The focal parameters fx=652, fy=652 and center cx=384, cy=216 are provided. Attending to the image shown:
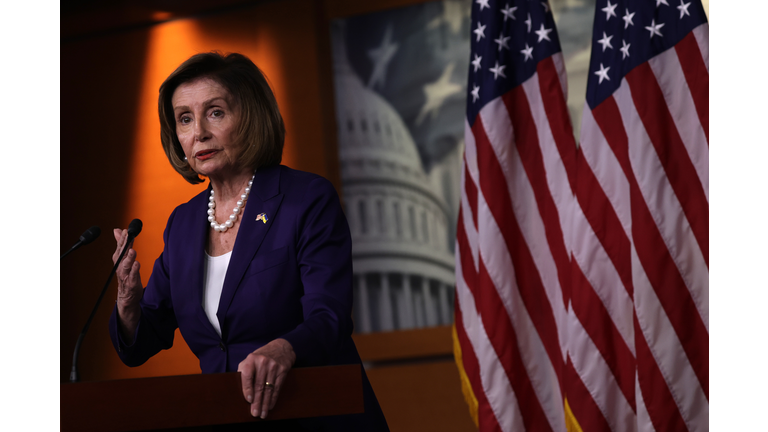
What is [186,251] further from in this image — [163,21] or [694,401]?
[163,21]

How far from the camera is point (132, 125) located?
14.0 feet

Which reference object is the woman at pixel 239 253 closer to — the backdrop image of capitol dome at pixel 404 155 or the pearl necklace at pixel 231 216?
the pearl necklace at pixel 231 216

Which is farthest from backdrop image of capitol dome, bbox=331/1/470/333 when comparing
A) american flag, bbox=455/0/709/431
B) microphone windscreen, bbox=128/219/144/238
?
microphone windscreen, bbox=128/219/144/238

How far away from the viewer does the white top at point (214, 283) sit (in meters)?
1.46

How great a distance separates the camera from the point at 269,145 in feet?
5.31

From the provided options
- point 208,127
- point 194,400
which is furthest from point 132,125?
point 194,400

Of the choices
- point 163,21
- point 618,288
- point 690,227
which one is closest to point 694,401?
point 618,288

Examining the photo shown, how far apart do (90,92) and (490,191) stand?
2.99 m

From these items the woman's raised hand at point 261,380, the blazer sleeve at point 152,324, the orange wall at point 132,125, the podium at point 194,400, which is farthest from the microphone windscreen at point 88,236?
the orange wall at point 132,125

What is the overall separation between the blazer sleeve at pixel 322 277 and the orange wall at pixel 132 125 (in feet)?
8.39

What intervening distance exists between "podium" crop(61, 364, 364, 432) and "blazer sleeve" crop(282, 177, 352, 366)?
99 mm

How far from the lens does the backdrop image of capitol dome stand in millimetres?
3963

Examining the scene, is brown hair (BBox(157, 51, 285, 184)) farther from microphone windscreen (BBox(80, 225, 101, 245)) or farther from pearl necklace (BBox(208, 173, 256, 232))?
microphone windscreen (BBox(80, 225, 101, 245))

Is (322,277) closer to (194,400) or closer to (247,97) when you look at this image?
(194,400)
